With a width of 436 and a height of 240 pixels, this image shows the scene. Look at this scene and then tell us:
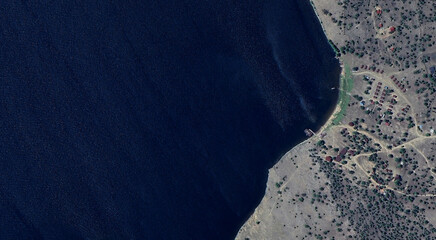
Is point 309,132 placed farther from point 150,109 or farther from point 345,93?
point 150,109

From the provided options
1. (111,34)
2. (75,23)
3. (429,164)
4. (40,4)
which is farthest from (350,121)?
(40,4)

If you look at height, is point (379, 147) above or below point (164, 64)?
below

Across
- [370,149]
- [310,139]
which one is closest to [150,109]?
[310,139]

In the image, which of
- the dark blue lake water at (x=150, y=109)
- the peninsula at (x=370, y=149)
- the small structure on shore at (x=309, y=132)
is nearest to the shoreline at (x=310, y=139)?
the peninsula at (x=370, y=149)

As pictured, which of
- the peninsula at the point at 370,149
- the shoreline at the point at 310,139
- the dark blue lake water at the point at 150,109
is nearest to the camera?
the peninsula at the point at 370,149

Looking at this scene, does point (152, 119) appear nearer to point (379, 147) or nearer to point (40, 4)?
point (40, 4)

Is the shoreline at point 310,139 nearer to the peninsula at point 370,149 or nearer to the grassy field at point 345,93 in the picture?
the peninsula at point 370,149
